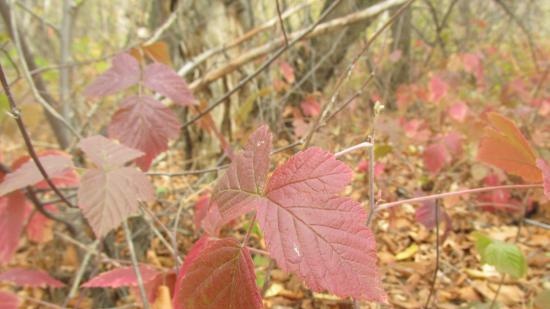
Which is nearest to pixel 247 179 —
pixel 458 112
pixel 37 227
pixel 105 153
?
pixel 105 153

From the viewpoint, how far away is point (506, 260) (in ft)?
3.35

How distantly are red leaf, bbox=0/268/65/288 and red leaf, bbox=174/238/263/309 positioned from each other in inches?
32.8

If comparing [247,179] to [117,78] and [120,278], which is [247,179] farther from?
[117,78]

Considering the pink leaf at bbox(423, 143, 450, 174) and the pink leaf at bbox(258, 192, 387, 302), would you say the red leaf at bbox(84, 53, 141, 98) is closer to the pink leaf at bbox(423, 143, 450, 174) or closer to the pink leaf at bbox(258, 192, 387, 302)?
the pink leaf at bbox(258, 192, 387, 302)

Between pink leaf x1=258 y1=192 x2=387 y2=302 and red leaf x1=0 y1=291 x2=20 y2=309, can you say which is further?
red leaf x1=0 y1=291 x2=20 y2=309

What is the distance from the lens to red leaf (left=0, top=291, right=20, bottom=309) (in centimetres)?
101

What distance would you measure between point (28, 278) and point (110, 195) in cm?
63

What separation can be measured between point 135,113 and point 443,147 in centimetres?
142

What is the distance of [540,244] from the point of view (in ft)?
5.64

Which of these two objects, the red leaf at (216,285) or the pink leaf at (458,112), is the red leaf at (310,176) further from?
the pink leaf at (458,112)

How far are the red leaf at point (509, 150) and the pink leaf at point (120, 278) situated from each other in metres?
0.71

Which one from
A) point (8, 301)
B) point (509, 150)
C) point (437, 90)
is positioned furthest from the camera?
point (437, 90)

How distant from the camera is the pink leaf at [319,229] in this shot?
1.58ft

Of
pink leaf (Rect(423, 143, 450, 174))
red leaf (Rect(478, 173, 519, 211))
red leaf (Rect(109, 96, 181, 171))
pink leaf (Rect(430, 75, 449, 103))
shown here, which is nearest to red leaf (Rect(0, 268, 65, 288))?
red leaf (Rect(109, 96, 181, 171))
